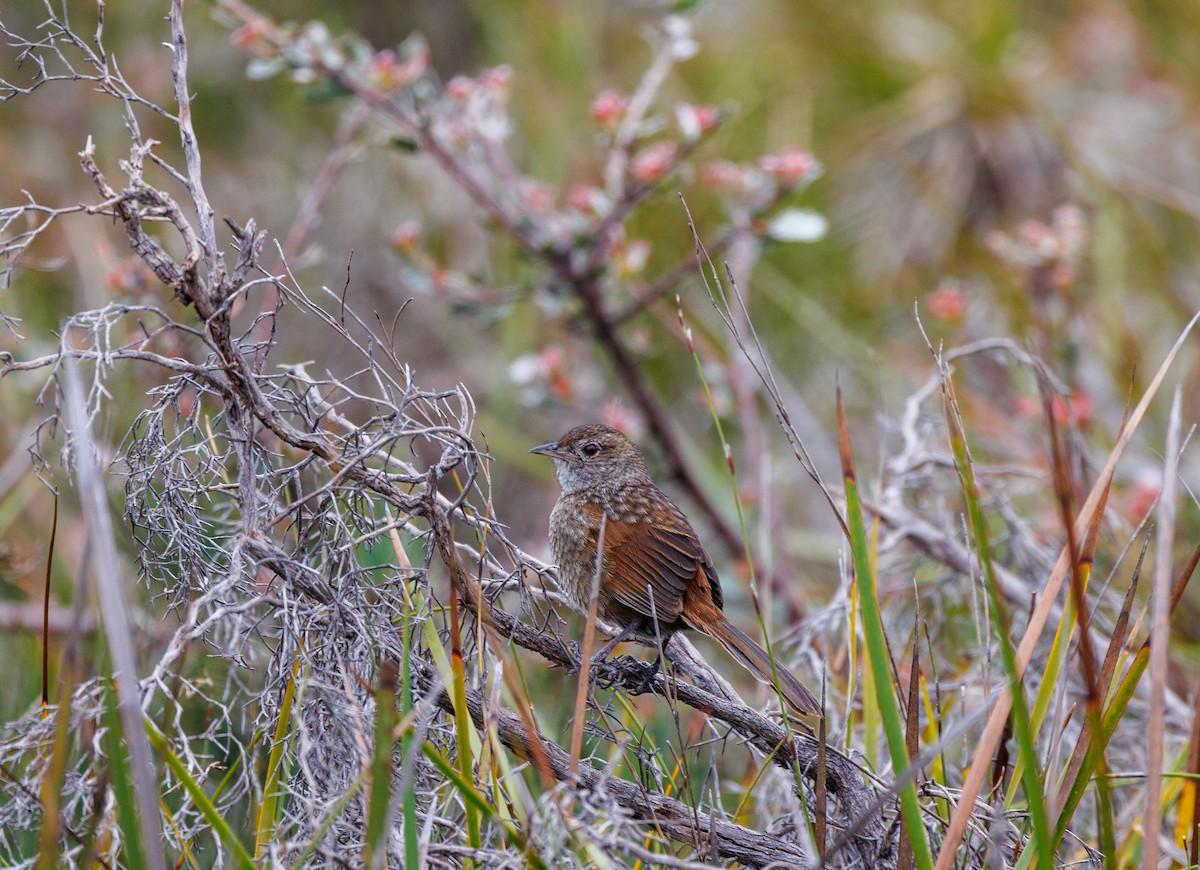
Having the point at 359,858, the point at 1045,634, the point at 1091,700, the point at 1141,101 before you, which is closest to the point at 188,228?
the point at 359,858

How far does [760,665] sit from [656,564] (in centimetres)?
52

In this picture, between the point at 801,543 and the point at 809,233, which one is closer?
the point at 809,233

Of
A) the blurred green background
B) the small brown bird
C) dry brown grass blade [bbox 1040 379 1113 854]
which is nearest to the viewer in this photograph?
dry brown grass blade [bbox 1040 379 1113 854]

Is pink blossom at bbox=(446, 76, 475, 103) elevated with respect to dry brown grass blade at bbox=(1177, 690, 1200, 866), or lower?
elevated

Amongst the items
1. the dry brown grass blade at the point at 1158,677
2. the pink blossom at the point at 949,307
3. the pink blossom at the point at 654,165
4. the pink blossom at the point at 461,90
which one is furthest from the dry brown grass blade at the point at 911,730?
the pink blossom at the point at 461,90

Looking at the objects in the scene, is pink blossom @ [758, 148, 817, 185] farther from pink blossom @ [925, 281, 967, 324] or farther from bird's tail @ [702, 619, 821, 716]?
bird's tail @ [702, 619, 821, 716]

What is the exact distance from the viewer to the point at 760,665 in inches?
116

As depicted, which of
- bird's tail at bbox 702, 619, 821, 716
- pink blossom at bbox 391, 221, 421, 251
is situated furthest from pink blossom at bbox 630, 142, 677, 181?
A: bird's tail at bbox 702, 619, 821, 716

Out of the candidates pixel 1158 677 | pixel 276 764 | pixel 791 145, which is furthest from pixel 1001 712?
pixel 791 145

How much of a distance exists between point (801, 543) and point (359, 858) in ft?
13.2

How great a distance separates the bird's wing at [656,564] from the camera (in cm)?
322

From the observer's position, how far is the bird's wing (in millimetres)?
3217

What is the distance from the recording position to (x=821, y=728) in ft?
6.68

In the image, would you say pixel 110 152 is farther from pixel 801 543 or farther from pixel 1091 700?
pixel 1091 700
